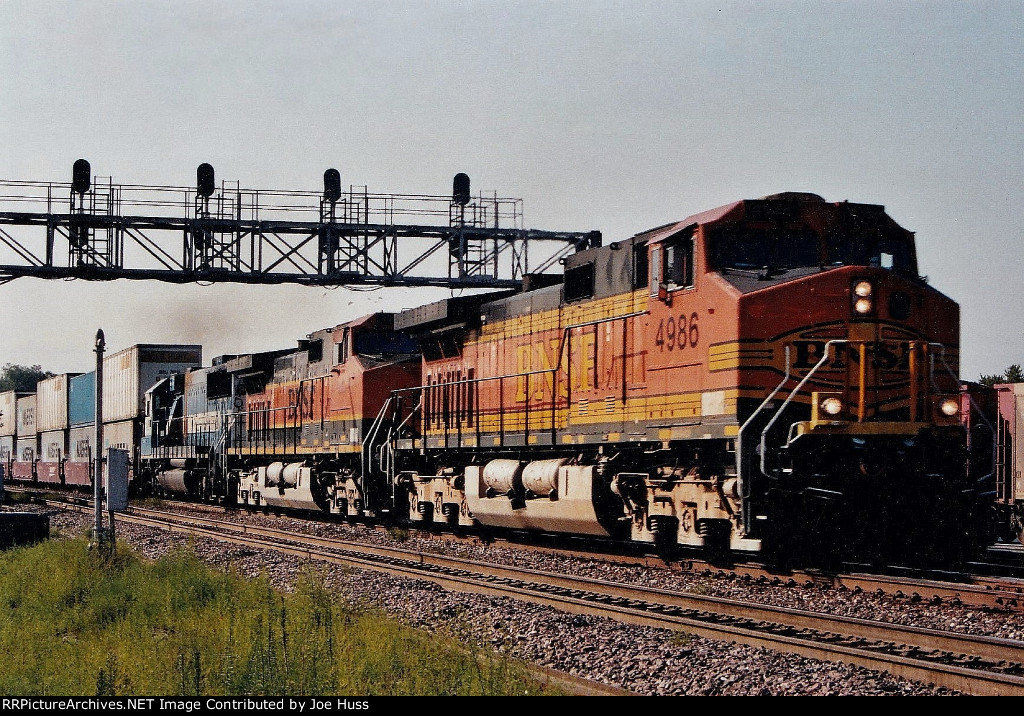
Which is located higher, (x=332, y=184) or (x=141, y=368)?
(x=332, y=184)

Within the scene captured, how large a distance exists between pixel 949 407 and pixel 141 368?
32062 millimetres

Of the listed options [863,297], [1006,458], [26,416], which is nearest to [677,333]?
[863,297]

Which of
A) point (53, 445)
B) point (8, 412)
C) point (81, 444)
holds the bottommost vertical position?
point (53, 445)

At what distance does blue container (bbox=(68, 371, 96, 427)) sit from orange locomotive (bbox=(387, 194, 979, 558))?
3002 cm

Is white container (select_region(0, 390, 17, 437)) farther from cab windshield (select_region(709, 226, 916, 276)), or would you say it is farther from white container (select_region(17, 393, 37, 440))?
cab windshield (select_region(709, 226, 916, 276))

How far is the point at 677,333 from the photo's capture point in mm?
13266

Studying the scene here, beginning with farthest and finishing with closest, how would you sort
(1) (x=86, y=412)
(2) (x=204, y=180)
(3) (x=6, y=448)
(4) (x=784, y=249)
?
(3) (x=6, y=448) → (1) (x=86, y=412) → (2) (x=204, y=180) → (4) (x=784, y=249)

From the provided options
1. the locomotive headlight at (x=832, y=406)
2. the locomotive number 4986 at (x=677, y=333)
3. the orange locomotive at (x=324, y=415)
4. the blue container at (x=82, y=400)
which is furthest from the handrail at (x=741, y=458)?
the blue container at (x=82, y=400)

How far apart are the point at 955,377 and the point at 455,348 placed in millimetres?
8960

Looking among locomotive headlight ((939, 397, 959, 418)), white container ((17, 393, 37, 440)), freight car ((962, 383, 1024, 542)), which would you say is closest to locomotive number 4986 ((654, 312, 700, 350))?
locomotive headlight ((939, 397, 959, 418))

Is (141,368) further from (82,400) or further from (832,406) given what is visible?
(832,406)

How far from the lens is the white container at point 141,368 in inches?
1560

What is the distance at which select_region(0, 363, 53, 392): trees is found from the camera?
147875 mm

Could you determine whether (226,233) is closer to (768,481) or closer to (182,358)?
(182,358)
